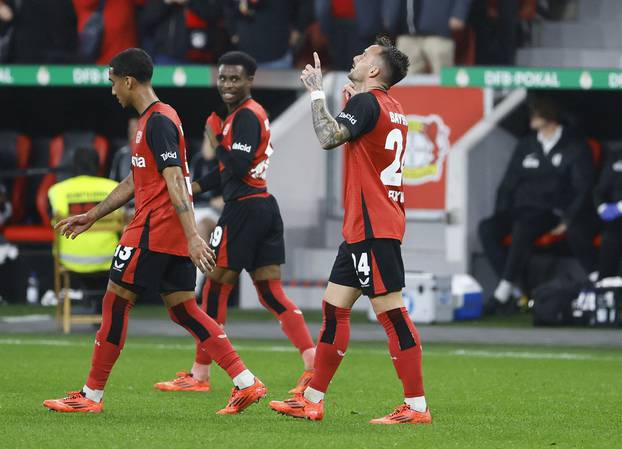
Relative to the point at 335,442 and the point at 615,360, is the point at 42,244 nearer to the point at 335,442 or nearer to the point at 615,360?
the point at 615,360

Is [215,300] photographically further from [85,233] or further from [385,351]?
[85,233]

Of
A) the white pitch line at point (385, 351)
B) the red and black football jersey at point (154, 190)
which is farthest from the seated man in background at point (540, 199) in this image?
the red and black football jersey at point (154, 190)

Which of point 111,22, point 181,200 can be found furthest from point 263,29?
point 181,200

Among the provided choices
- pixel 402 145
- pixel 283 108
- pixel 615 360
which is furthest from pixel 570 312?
pixel 402 145

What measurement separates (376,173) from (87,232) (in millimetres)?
6789

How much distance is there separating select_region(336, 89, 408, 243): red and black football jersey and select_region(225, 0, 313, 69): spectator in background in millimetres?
9782

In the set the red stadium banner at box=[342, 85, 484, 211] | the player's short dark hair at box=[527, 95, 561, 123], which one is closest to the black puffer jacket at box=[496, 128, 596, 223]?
the player's short dark hair at box=[527, 95, 561, 123]

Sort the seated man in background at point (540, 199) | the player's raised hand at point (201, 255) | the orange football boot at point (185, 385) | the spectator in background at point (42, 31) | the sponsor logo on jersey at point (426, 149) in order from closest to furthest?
1. the player's raised hand at point (201, 255)
2. the orange football boot at point (185, 385)
3. the seated man in background at point (540, 199)
4. the sponsor logo on jersey at point (426, 149)
5. the spectator in background at point (42, 31)

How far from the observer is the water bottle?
59.9 feet

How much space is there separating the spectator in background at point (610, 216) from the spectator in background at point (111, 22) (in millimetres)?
5855

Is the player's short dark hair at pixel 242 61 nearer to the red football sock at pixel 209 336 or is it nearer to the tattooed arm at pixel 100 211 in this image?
the tattooed arm at pixel 100 211

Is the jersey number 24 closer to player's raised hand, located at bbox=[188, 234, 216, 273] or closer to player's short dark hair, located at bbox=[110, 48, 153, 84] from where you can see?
player's raised hand, located at bbox=[188, 234, 216, 273]

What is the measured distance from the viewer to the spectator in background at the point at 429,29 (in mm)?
17219

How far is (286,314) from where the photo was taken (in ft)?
33.7
